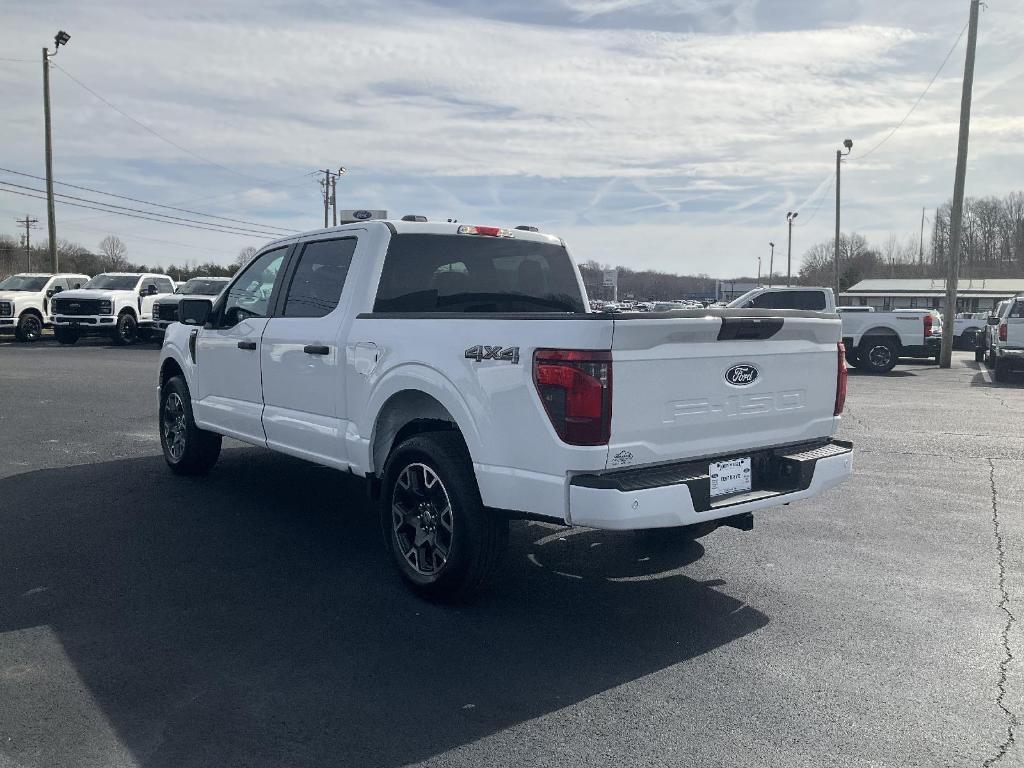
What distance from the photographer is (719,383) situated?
434 centimetres

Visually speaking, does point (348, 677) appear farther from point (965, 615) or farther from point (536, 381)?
point (965, 615)

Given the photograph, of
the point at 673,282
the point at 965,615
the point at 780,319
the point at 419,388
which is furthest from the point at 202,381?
the point at 673,282

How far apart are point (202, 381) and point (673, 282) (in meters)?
28.5

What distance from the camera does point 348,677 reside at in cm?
379

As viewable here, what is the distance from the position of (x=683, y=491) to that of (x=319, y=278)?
3.05 m

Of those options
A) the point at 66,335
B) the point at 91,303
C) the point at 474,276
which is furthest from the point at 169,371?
the point at 66,335

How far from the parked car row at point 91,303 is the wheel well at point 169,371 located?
17.9 m

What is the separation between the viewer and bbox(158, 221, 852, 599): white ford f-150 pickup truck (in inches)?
156

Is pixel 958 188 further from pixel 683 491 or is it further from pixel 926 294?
pixel 926 294

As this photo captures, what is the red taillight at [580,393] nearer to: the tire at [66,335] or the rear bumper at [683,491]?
the rear bumper at [683,491]

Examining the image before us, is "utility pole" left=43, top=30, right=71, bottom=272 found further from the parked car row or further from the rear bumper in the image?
the rear bumper

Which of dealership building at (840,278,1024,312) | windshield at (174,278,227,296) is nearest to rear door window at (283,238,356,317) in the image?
windshield at (174,278,227,296)

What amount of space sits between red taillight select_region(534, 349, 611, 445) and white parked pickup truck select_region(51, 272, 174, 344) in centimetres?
2526

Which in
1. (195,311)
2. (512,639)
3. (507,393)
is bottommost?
(512,639)
